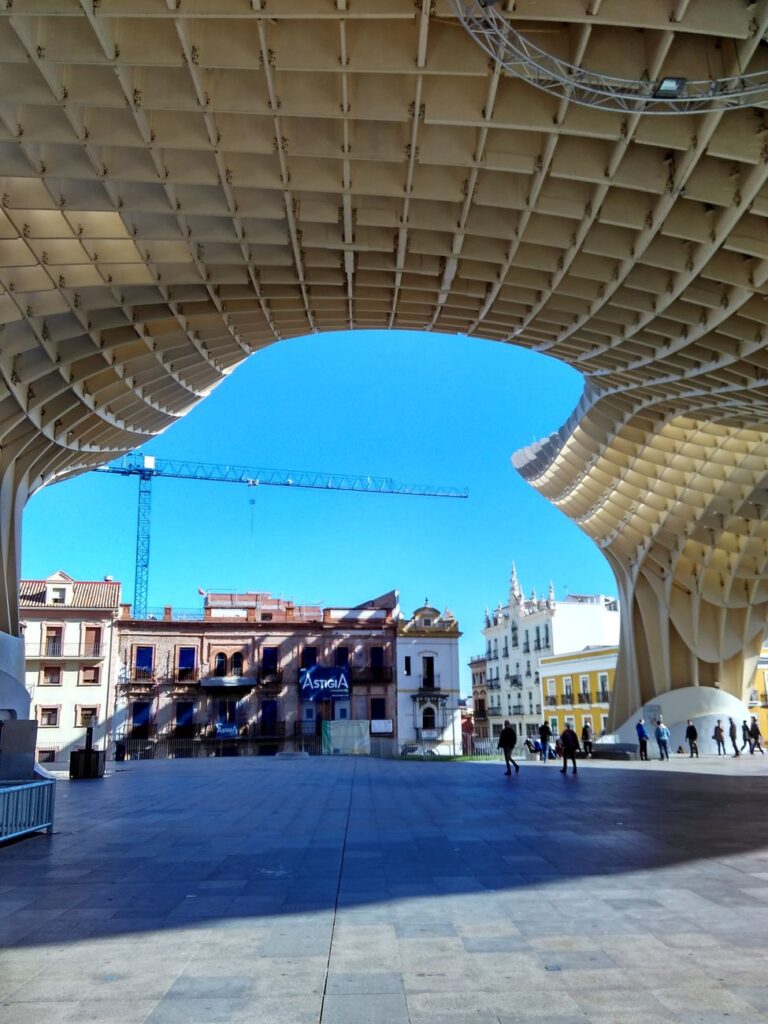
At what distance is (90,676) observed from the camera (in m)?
53.3

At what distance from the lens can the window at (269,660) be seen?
191 ft

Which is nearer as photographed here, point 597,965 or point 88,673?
point 597,965

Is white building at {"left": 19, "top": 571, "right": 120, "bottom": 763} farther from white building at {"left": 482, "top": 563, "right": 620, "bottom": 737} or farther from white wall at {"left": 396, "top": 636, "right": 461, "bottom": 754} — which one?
Answer: white building at {"left": 482, "top": 563, "right": 620, "bottom": 737}

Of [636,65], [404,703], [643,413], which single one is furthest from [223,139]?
[404,703]

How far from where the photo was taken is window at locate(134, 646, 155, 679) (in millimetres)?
55406

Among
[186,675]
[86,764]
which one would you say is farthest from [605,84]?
[186,675]

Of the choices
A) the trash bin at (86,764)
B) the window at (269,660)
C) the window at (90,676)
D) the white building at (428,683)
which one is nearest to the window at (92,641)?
the window at (90,676)

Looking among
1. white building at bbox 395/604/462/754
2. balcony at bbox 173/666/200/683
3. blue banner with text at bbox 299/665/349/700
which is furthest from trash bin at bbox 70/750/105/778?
white building at bbox 395/604/462/754

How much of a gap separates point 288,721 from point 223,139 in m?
48.4

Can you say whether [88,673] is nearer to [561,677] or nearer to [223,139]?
[561,677]

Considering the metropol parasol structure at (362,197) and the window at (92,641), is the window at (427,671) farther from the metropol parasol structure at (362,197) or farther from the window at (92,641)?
the metropol parasol structure at (362,197)

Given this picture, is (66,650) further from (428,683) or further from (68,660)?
(428,683)

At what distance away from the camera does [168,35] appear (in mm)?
Answer: 11773

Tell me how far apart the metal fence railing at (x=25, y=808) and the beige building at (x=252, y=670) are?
43.8m
